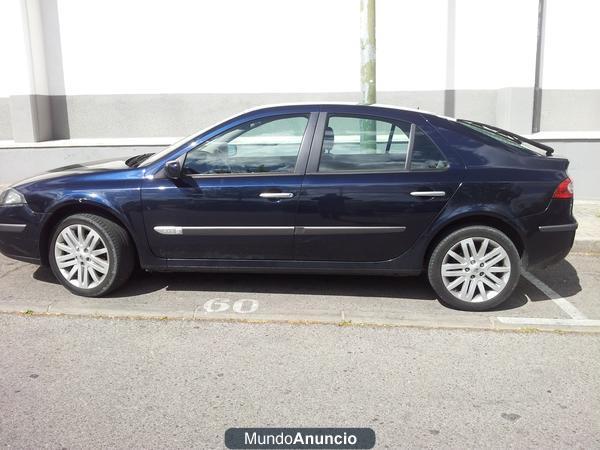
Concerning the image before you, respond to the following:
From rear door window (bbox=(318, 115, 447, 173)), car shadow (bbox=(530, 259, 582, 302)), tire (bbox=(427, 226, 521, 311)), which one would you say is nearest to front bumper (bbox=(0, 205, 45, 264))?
rear door window (bbox=(318, 115, 447, 173))

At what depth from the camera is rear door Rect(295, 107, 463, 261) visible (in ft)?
14.4

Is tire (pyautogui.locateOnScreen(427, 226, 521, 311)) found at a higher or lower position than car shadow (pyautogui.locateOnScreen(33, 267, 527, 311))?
higher

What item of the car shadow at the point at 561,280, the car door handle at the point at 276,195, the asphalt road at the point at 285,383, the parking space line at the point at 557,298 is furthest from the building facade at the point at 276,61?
the asphalt road at the point at 285,383

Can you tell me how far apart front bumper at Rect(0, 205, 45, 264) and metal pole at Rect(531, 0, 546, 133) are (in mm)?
7676

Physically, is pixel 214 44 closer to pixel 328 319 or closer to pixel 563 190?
pixel 328 319

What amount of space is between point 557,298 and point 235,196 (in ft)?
9.27

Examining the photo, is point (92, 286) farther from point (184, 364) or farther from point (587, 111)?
point (587, 111)

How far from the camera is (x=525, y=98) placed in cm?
920

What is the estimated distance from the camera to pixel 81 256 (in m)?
4.70

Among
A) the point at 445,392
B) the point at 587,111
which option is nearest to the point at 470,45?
the point at 587,111

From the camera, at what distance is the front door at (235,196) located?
445 centimetres

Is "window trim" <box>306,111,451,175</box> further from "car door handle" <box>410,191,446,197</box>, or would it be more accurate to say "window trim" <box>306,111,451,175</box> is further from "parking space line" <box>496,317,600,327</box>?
"parking space line" <box>496,317,600,327</box>

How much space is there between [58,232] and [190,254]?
108 centimetres

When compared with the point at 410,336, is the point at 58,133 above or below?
above
